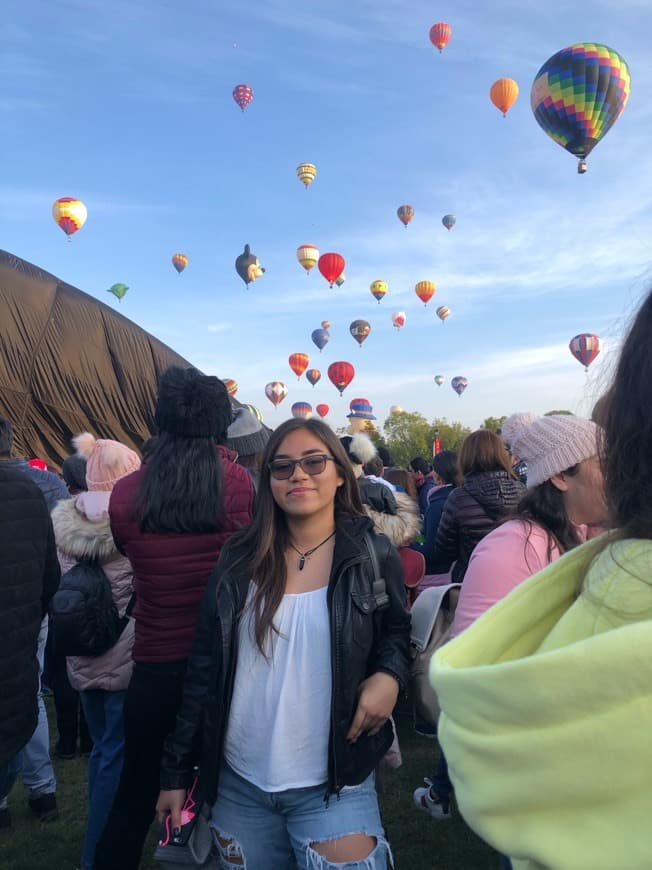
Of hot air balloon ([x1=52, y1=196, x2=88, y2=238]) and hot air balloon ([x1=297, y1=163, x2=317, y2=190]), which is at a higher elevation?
hot air balloon ([x1=297, y1=163, x2=317, y2=190])

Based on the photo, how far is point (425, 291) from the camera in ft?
114

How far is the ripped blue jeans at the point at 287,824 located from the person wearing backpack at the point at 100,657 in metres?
1.28

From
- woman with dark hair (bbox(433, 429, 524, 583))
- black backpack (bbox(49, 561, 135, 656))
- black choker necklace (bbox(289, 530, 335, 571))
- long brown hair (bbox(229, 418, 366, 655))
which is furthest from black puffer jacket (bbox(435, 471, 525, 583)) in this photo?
black backpack (bbox(49, 561, 135, 656))

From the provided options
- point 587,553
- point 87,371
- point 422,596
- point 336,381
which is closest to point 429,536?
point 422,596

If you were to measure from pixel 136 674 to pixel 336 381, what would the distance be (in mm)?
30452

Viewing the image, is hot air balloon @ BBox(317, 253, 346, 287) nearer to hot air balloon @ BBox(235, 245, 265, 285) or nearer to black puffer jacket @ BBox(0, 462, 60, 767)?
hot air balloon @ BBox(235, 245, 265, 285)

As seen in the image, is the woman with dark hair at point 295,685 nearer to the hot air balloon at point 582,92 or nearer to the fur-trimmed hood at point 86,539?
the fur-trimmed hood at point 86,539

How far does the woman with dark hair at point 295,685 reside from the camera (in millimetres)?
1879

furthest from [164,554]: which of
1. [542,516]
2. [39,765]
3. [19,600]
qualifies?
[39,765]

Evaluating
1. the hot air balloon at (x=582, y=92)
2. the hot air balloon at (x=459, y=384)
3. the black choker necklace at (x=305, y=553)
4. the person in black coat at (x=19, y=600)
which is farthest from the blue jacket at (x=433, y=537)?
the hot air balloon at (x=459, y=384)

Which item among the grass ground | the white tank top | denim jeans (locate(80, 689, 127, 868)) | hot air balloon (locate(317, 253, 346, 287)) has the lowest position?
the grass ground

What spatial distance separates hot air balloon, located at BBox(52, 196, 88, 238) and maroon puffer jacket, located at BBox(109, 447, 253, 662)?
2112cm

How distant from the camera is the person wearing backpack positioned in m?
3.02

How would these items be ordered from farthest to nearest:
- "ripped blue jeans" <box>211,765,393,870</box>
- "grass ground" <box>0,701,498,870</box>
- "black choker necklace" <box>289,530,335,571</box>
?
"grass ground" <box>0,701,498,870</box> → "black choker necklace" <box>289,530,335,571</box> → "ripped blue jeans" <box>211,765,393,870</box>
